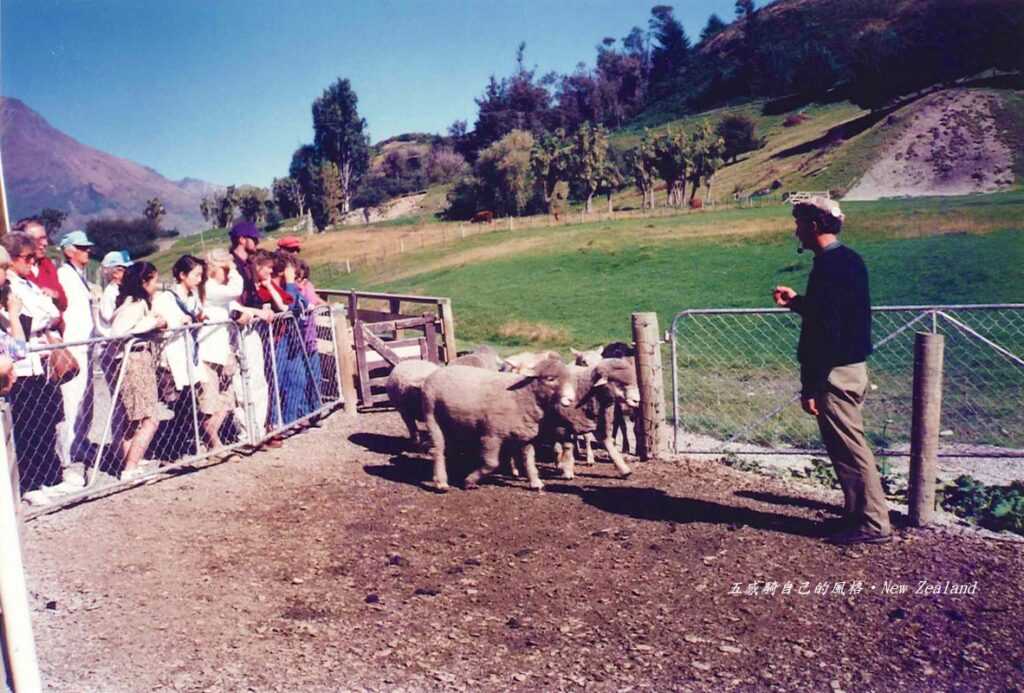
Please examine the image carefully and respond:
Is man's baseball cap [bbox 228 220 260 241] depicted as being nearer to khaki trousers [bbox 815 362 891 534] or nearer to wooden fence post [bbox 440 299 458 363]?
wooden fence post [bbox 440 299 458 363]

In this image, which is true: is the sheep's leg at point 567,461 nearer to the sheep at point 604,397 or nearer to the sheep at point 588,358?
the sheep at point 604,397

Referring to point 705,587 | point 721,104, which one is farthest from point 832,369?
point 721,104

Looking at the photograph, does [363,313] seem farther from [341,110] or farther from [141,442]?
[341,110]

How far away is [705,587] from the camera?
4574 millimetres

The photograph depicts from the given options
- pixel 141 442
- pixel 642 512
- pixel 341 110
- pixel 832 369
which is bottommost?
pixel 642 512

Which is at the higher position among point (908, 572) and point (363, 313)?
point (363, 313)

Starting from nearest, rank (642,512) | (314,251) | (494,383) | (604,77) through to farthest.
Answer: (642,512), (494,383), (314,251), (604,77)

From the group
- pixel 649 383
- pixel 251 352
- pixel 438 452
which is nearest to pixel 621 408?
pixel 649 383

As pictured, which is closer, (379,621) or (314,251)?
(379,621)

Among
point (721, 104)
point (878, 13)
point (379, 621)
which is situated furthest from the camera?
point (721, 104)

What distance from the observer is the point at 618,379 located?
21.8ft

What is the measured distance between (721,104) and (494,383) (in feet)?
280

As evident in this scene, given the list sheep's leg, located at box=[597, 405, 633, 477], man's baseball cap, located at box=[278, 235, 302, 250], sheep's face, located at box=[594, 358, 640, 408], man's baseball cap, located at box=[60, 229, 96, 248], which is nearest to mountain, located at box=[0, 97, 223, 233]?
man's baseball cap, located at box=[60, 229, 96, 248]

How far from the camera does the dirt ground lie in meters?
3.69
